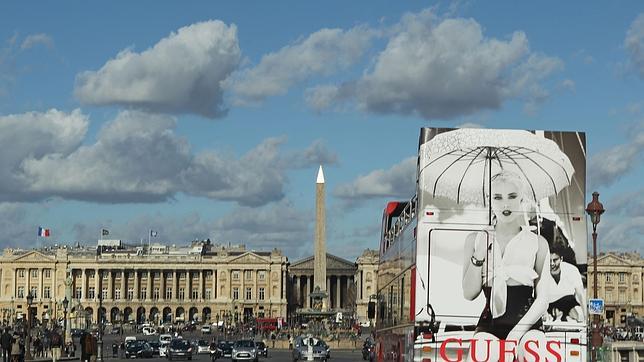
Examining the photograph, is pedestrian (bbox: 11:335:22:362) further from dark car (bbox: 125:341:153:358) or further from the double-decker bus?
dark car (bbox: 125:341:153:358)

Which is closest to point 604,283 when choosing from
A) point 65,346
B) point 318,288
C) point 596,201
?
point 318,288

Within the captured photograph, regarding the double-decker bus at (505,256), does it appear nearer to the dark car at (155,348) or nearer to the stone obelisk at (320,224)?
the dark car at (155,348)

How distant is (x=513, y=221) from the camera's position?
64.7 feet

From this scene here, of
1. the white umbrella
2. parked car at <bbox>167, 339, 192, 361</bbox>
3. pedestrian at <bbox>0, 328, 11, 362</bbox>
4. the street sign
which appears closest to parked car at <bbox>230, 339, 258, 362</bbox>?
parked car at <bbox>167, 339, 192, 361</bbox>

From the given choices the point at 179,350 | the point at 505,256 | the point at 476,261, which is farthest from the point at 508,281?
the point at 179,350

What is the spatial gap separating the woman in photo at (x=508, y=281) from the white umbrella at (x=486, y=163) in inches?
20.7

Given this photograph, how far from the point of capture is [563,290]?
64.5 feet

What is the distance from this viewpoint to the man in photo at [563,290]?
19672 mm

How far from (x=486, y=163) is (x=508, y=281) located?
180 centimetres

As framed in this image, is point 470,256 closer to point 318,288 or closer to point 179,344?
point 179,344

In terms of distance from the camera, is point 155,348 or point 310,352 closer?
point 310,352

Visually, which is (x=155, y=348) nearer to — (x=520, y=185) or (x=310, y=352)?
(x=310, y=352)

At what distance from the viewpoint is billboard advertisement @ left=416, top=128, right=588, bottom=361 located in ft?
64.5

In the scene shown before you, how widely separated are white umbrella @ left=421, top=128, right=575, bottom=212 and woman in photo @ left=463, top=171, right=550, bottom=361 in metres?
0.53
